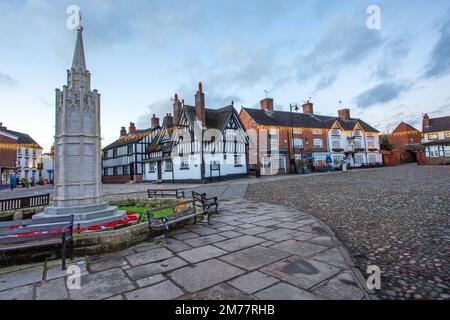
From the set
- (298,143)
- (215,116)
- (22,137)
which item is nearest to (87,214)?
(215,116)

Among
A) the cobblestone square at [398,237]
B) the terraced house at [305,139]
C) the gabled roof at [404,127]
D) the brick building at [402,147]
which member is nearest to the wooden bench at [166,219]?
the cobblestone square at [398,237]

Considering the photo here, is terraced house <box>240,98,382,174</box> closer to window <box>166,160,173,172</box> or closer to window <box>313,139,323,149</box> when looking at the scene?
window <box>313,139,323,149</box>

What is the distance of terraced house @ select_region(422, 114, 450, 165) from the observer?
110 ft

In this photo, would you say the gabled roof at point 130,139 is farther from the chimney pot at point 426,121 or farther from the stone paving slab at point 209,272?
the chimney pot at point 426,121

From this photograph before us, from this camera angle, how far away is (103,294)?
3.04 m

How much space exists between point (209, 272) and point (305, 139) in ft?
124

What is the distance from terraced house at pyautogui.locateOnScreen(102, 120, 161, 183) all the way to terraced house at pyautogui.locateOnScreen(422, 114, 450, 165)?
135ft

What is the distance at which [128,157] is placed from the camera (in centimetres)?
3691

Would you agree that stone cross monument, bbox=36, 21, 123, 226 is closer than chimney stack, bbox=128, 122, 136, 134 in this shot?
Yes

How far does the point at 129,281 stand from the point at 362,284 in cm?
319

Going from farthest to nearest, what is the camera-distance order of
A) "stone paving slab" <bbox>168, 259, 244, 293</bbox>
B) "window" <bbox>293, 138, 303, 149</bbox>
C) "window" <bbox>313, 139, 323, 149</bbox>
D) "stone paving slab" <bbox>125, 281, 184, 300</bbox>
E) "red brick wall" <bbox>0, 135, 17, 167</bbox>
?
1. "window" <bbox>313, 139, 323, 149</bbox>
2. "red brick wall" <bbox>0, 135, 17, 167</bbox>
3. "window" <bbox>293, 138, 303, 149</bbox>
4. "stone paving slab" <bbox>168, 259, 244, 293</bbox>
5. "stone paving slab" <bbox>125, 281, 184, 300</bbox>

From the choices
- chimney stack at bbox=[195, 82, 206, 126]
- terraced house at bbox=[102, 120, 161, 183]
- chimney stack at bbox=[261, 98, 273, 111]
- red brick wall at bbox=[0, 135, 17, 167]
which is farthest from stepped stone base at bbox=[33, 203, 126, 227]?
red brick wall at bbox=[0, 135, 17, 167]
